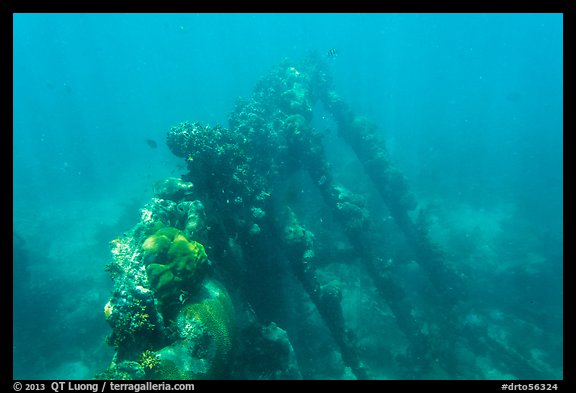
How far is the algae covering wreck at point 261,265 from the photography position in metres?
6.91

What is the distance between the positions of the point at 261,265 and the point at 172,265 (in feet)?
15.2

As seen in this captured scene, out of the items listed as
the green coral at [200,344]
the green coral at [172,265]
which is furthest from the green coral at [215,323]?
the green coral at [172,265]

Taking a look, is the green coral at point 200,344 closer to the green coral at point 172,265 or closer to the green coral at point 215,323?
the green coral at point 215,323

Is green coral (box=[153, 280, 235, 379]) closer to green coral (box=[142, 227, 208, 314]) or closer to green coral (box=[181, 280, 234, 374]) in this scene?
green coral (box=[181, 280, 234, 374])

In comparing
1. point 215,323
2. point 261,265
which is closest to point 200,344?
point 215,323

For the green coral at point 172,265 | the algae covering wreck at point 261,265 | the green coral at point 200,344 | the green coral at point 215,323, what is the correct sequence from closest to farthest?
1. the green coral at point 200,344
2. the algae covering wreck at point 261,265
3. the green coral at point 215,323
4. the green coral at point 172,265

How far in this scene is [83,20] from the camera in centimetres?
10219

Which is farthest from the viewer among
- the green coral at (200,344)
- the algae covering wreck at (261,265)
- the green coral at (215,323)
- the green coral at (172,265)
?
the green coral at (172,265)

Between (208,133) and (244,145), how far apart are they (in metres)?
1.99

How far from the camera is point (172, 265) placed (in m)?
7.66

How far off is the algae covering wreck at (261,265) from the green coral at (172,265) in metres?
0.03
